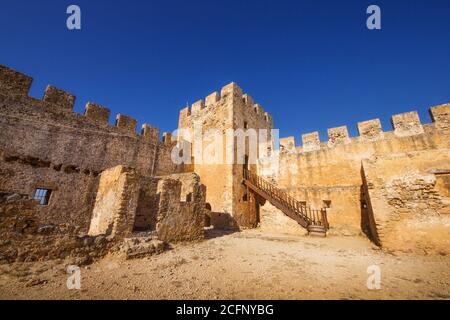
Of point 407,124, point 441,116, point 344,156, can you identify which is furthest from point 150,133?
point 441,116

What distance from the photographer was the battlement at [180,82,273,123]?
14.1m

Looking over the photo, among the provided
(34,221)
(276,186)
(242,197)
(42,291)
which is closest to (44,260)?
(34,221)

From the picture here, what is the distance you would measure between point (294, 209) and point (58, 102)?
47.4 feet

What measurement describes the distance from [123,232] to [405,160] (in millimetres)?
9689

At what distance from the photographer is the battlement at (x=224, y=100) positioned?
46.2ft

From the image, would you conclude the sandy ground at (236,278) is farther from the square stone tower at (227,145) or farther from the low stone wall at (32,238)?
the square stone tower at (227,145)

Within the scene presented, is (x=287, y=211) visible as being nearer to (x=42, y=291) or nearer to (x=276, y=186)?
(x=276, y=186)

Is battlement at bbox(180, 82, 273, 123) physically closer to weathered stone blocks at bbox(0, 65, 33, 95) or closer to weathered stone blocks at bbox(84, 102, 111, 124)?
weathered stone blocks at bbox(84, 102, 111, 124)

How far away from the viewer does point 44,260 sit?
4.12 m

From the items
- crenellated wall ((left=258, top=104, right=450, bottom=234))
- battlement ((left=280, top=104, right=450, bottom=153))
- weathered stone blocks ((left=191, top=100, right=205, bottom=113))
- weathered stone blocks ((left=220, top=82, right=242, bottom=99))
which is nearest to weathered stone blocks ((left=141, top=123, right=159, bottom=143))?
weathered stone blocks ((left=191, top=100, right=205, bottom=113))

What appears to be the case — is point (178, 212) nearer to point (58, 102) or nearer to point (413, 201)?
point (413, 201)

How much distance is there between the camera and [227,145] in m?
13.1
